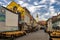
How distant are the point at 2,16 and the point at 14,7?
31.0 meters

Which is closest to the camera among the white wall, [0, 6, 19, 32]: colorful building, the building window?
the building window

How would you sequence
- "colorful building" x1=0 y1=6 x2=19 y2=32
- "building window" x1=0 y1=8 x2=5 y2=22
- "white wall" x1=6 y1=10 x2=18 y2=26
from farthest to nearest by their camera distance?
"white wall" x1=6 y1=10 x2=18 y2=26
"colorful building" x1=0 y1=6 x2=19 y2=32
"building window" x1=0 y1=8 x2=5 y2=22

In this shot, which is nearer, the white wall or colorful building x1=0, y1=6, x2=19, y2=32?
colorful building x1=0, y1=6, x2=19, y2=32

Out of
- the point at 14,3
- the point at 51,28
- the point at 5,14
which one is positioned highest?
the point at 14,3

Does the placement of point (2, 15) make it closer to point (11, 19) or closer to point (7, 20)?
point (7, 20)

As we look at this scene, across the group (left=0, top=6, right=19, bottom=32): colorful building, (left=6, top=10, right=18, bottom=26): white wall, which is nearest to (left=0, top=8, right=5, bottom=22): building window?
(left=0, top=6, right=19, bottom=32): colorful building

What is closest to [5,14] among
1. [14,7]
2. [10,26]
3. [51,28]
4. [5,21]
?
[5,21]

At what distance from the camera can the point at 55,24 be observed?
74188 mm

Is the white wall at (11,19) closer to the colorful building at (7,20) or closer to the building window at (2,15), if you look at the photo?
the colorful building at (7,20)

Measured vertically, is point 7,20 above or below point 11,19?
below

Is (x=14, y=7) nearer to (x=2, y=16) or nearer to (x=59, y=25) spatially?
(x=59, y=25)

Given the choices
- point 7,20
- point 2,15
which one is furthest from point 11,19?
point 2,15

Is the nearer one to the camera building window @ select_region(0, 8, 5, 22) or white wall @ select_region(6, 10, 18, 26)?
building window @ select_region(0, 8, 5, 22)

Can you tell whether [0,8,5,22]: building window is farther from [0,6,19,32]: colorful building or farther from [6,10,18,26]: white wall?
[6,10,18,26]: white wall
